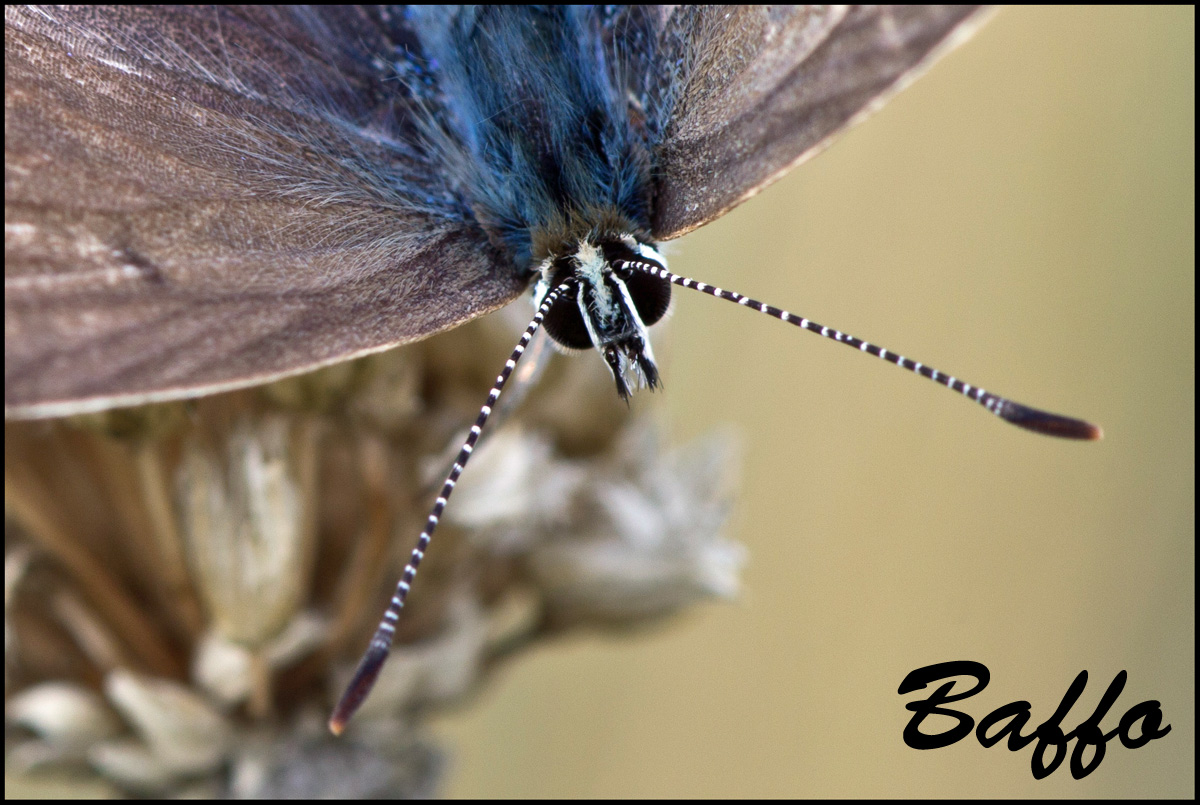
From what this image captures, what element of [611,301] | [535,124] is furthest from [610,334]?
[535,124]

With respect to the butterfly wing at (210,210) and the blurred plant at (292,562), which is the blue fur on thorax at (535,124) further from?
the blurred plant at (292,562)

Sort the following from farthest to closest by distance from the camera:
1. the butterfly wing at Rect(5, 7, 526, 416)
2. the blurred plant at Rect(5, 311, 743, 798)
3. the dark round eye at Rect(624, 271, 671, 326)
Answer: the blurred plant at Rect(5, 311, 743, 798) < the dark round eye at Rect(624, 271, 671, 326) < the butterfly wing at Rect(5, 7, 526, 416)

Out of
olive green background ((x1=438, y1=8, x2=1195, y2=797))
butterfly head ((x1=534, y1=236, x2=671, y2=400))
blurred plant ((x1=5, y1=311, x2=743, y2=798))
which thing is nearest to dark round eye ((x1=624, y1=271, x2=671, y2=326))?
butterfly head ((x1=534, y1=236, x2=671, y2=400))

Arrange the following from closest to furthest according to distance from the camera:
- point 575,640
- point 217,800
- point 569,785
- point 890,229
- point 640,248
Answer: point 640,248 < point 217,800 < point 575,640 < point 569,785 < point 890,229

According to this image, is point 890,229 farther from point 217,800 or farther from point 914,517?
point 217,800

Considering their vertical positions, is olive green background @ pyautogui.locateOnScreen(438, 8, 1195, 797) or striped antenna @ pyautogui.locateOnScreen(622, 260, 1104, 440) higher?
olive green background @ pyautogui.locateOnScreen(438, 8, 1195, 797)

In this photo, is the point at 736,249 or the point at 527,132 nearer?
the point at 527,132

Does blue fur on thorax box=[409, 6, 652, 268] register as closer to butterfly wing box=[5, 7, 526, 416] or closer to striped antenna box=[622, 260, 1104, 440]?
butterfly wing box=[5, 7, 526, 416]

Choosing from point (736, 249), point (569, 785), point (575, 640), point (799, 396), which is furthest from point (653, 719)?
point (736, 249)
